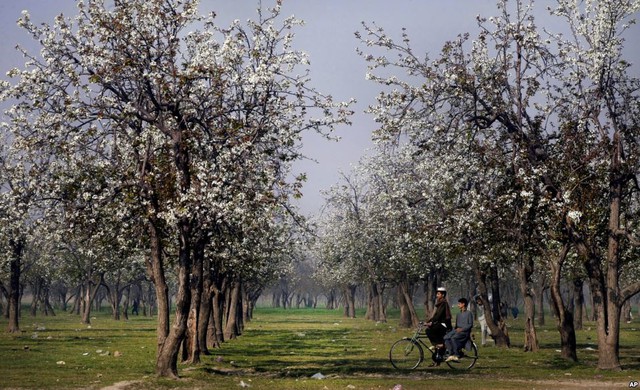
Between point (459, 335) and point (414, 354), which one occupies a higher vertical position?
point (459, 335)

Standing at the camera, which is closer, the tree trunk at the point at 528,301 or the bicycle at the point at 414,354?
the bicycle at the point at 414,354

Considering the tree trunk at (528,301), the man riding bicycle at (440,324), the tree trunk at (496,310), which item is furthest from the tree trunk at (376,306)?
the man riding bicycle at (440,324)

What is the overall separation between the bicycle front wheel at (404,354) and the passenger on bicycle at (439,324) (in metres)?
0.87

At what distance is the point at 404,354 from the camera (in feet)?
96.7

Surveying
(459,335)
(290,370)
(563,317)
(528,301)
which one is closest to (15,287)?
(290,370)

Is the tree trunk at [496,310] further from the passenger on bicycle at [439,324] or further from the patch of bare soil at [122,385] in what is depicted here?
the patch of bare soil at [122,385]

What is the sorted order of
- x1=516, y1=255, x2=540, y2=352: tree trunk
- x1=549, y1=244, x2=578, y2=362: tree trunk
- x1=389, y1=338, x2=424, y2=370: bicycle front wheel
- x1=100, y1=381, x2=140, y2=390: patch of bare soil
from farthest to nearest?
x1=516, y1=255, x2=540, y2=352: tree trunk → x1=549, y1=244, x2=578, y2=362: tree trunk → x1=389, y1=338, x2=424, y2=370: bicycle front wheel → x1=100, y1=381, x2=140, y2=390: patch of bare soil

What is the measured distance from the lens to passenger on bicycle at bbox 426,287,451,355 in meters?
27.8

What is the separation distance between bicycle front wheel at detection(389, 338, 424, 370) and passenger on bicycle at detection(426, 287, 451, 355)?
0.87 m

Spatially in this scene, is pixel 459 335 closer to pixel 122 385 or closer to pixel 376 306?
pixel 122 385

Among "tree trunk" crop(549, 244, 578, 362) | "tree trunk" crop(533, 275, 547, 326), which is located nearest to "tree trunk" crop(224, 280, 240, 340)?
"tree trunk" crop(533, 275, 547, 326)

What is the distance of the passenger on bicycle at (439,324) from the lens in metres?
27.8

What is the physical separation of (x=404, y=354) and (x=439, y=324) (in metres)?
2.05

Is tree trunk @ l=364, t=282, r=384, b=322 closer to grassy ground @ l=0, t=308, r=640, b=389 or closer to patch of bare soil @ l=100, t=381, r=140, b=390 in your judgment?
grassy ground @ l=0, t=308, r=640, b=389
